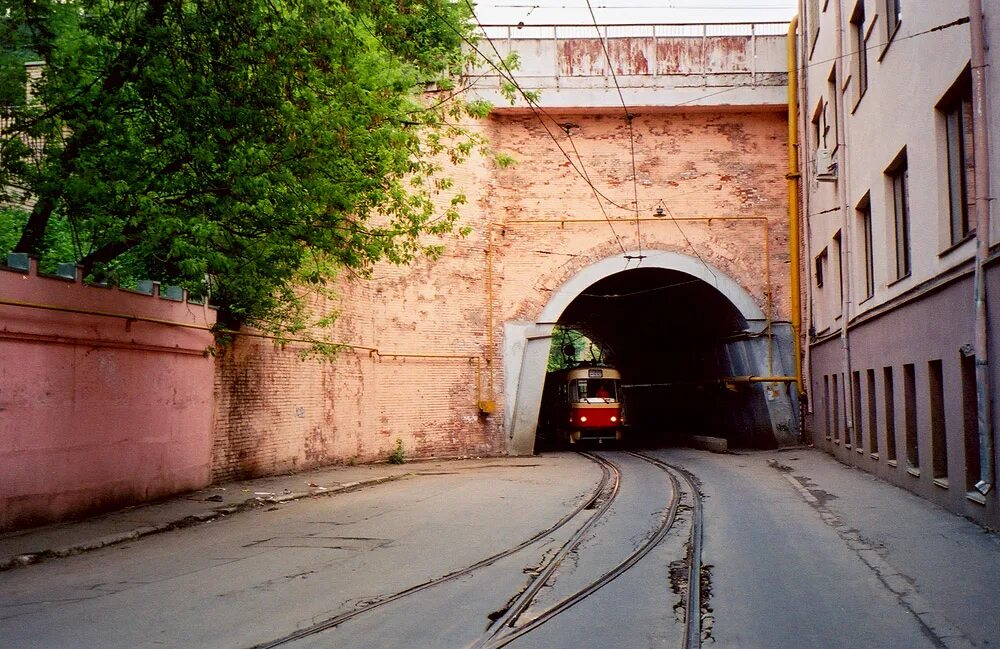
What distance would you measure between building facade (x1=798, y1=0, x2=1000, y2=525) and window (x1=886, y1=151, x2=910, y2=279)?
31 millimetres

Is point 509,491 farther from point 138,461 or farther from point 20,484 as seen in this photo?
point 20,484

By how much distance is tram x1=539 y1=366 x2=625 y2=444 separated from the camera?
30562 mm

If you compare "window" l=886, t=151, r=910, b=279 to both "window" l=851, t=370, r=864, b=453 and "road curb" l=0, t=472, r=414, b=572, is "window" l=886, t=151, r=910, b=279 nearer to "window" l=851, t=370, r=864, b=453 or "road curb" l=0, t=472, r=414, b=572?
"window" l=851, t=370, r=864, b=453

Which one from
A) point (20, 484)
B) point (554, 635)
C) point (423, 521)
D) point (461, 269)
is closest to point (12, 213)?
point (20, 484)

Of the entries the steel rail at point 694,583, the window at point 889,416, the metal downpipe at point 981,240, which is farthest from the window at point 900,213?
the steel rail at point 694,583

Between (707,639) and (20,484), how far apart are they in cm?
831

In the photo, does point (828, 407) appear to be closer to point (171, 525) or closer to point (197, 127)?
point (171, 525)

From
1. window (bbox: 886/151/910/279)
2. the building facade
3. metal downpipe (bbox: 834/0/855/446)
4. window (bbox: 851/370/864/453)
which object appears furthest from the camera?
metal downpipe (bbox: 834/0/855/446)

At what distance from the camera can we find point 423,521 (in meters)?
12.0

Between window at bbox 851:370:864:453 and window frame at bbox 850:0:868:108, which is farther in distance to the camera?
window at bbox 851:370:864:453

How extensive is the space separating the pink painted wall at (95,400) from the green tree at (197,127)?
899 millimetres

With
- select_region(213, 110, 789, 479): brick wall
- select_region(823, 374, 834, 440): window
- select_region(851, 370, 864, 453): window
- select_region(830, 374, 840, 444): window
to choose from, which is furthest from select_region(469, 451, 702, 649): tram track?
select_region(213, 110, 789, 479): brick wall

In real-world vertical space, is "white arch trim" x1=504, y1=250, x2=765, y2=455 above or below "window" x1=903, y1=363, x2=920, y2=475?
above

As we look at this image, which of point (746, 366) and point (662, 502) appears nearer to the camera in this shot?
point (662, 502)
